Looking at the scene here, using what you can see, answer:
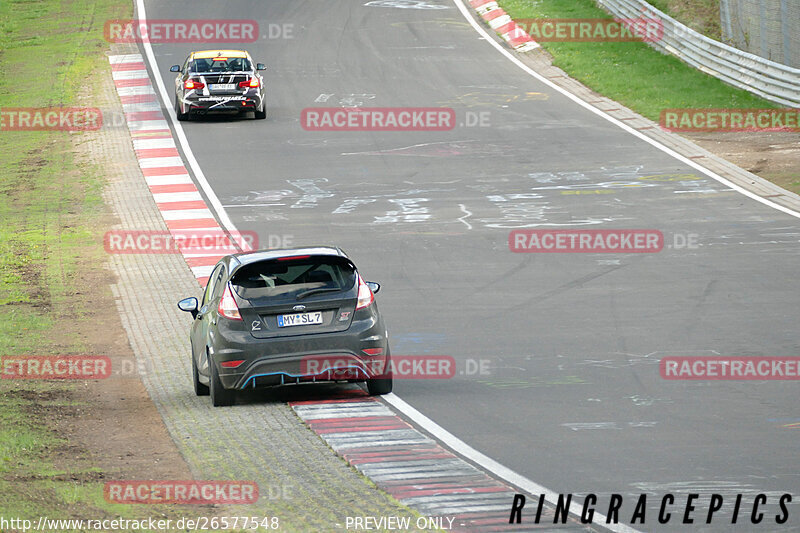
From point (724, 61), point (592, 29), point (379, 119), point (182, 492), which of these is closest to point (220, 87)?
point (379, 119)

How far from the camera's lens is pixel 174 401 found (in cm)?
1292

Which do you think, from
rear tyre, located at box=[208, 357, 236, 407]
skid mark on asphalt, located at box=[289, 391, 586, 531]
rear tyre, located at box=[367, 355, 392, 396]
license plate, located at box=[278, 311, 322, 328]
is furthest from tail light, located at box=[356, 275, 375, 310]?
rear tyre, located at box=[208, 357, 236, 407]

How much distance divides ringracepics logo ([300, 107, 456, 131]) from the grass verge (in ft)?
16.9

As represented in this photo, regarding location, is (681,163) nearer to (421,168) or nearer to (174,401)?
(421,168)

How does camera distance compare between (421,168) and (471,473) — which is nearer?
(471,473)

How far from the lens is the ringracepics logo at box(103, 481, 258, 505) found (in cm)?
892

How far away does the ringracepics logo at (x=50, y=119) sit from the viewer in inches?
1291

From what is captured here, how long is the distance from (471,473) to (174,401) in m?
4.33

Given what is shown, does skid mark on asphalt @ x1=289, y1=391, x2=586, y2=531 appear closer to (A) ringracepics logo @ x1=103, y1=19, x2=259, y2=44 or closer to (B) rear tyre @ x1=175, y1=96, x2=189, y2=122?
(B) rear tyre @ x1=175, y1=96, x2=189, y2=122

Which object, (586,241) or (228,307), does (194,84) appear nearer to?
(586,241)

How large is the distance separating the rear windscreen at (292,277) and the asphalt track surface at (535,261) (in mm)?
1490

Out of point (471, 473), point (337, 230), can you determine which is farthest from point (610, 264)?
point (471, 473)

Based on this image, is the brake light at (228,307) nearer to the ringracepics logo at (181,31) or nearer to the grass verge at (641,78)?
the grass verge at (641,78)

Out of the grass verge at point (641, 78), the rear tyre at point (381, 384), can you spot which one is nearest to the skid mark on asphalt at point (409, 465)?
the rear tyre at point (381, 384)
